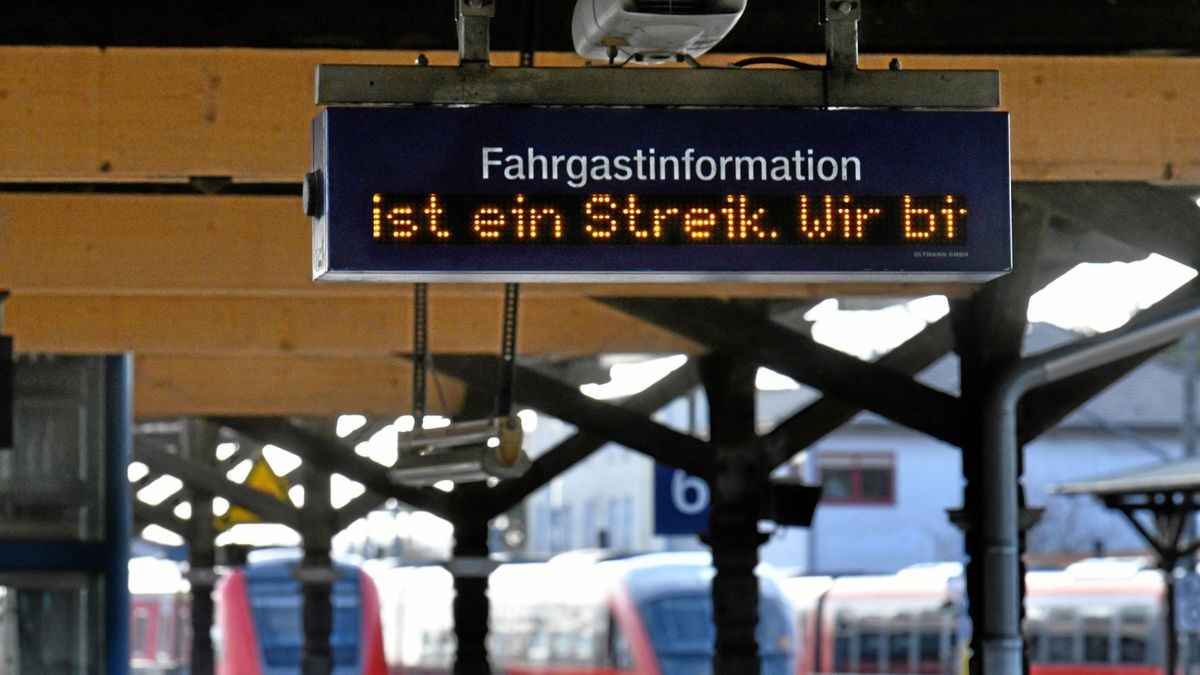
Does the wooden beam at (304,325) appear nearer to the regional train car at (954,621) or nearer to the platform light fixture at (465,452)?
the platform light fixture at (465,452)

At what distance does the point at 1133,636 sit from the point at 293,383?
578 inches

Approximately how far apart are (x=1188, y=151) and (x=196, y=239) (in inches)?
176

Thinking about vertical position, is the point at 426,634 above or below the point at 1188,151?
below

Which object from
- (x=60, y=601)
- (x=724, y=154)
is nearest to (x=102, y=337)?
(x=60, y=601)

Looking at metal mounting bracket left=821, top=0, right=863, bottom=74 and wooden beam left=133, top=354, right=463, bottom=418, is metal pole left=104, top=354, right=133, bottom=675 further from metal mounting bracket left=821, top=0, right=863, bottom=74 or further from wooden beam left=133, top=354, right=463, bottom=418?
metal mounting bracket left=821, top=0, right=863, bottom=74

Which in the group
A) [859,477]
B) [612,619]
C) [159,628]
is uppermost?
[859,477]

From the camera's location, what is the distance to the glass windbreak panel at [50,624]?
12484 millimetres

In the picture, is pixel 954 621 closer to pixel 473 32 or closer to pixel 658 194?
pixel 658 194

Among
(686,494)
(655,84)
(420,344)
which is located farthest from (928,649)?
(655,84)

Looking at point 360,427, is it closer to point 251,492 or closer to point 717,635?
point 251,492

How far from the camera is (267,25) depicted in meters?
7.57

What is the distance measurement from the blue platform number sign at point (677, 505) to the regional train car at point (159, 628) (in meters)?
25.8

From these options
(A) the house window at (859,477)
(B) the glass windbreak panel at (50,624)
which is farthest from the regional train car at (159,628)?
(B) the glass windbreak panel at (50,624)

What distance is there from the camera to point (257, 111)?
7797mm
